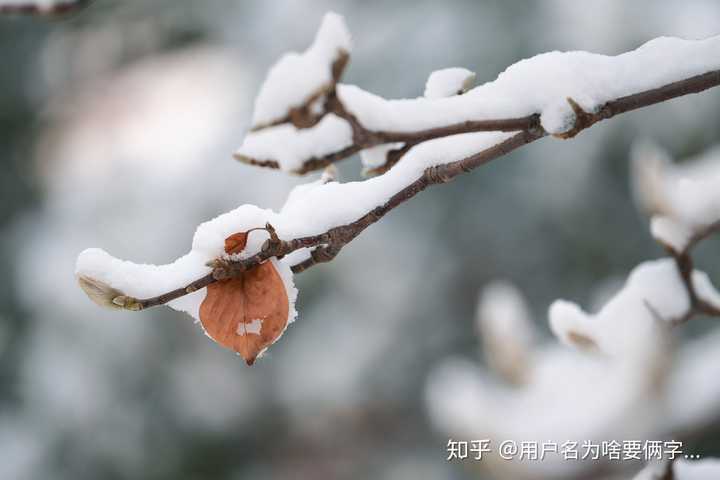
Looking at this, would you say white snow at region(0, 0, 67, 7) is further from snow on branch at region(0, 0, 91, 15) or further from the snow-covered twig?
the snow-covered twig

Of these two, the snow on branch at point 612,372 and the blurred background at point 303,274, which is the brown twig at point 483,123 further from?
the blurred background at point 303,274

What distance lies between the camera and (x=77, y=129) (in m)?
2.55

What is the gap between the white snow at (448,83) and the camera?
0.43m

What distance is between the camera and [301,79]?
323 millimetres

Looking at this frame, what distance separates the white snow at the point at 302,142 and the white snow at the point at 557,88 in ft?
0.06

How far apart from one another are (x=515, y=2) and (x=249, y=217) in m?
1.92

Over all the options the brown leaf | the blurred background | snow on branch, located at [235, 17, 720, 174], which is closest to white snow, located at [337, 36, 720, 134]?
snow on branch, located at [235, 17, 720, 174]

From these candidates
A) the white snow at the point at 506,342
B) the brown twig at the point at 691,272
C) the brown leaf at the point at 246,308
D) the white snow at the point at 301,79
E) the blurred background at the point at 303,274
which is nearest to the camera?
the white snow at the point at 301,79

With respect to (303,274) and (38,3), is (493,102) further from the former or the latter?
(303,274)

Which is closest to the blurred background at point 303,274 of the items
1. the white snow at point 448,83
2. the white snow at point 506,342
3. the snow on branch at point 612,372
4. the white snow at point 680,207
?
the snow on branch at point 612,372

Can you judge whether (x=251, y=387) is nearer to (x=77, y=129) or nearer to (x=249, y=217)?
(x=77, y=129)

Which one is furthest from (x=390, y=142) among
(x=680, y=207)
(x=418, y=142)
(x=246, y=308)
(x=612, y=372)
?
(x=612, y=372)

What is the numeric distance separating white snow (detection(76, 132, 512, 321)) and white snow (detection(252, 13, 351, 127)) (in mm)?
99

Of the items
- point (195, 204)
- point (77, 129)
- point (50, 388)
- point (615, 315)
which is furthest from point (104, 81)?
point (615, 315)
